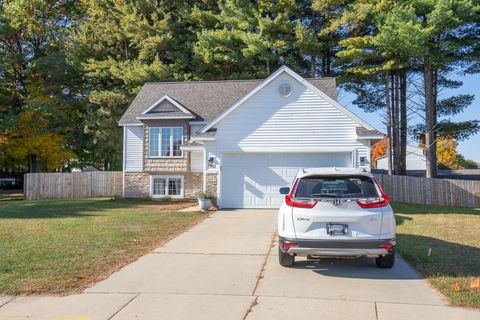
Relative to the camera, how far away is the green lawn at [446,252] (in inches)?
227

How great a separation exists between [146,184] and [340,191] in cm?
1634

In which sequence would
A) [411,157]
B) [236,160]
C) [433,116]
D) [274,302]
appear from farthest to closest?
[411,157] → [433,116] → [236,160] → [274,302]

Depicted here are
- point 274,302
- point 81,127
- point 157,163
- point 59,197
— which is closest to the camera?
point 274,302

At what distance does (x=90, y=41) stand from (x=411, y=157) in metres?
45.2

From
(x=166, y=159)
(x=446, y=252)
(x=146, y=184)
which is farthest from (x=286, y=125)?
(x=146, y=184)

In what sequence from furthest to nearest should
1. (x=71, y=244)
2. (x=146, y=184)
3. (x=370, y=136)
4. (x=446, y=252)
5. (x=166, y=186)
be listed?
(x=146, y=184) < (x=166, y=186) < (x=370, y=136) < (x=71, y=244) < (x=446, y=252)

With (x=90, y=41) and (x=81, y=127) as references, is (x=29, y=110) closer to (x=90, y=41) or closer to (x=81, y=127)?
(x=81, y=127)

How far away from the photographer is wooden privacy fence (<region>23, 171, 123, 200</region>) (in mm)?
25719

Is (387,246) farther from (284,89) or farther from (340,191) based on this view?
(284,89)

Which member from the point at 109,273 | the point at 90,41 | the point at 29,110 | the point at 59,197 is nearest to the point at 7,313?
the point at 109,273

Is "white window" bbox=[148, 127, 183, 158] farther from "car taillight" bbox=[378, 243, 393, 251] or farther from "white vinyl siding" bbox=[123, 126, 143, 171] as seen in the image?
"car taillight" bbox=[378, 243, 393, 251]

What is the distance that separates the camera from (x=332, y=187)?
25.1ft

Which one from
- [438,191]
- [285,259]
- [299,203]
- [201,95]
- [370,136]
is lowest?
[285,259]

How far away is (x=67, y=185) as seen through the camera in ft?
84.7
